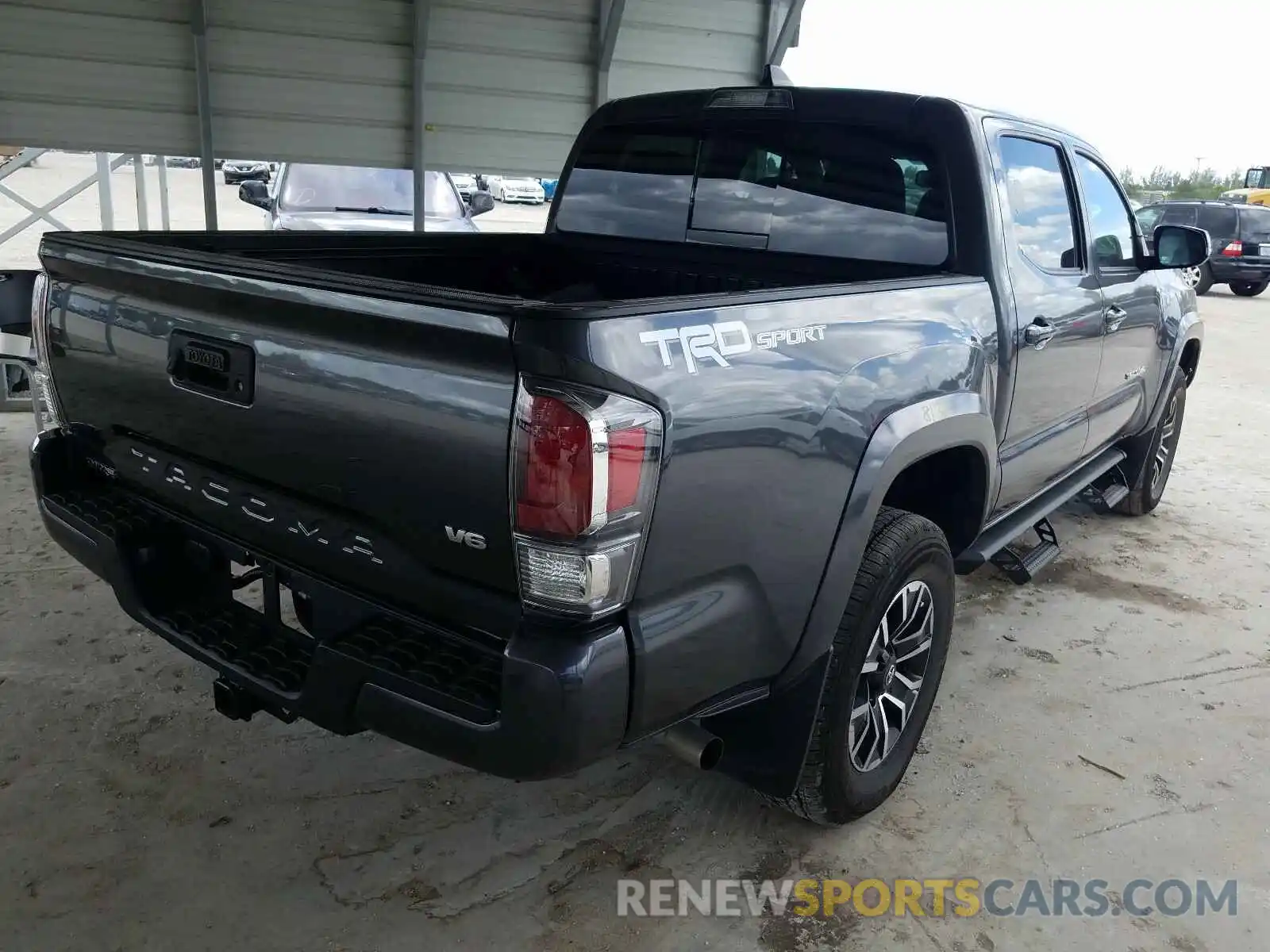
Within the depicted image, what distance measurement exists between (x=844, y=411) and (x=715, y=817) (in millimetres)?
1288

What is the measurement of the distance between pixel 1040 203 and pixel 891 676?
1782 millimetres

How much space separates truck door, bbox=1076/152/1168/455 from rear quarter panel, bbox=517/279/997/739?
6.24ft

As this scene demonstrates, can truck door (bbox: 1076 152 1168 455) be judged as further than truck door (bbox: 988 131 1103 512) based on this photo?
Yes

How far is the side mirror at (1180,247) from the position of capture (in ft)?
14.2

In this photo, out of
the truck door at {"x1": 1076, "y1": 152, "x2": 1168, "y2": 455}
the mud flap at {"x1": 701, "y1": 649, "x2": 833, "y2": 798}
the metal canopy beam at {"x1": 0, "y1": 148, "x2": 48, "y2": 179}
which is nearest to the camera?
the mud flap at {"x1": 701, "y1": 649, "x2": 833, "y2": 798}

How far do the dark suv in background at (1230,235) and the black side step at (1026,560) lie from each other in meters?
16.2

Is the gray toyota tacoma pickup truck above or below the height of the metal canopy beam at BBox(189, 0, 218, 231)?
below

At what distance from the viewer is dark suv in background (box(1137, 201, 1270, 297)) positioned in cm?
1834

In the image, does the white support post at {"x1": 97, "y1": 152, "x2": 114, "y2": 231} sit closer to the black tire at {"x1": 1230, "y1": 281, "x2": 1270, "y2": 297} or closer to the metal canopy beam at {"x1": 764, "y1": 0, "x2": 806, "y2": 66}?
the metal canopy beam at {"x1": 764, "y1": 0, "x2": 806, "y2": 66}

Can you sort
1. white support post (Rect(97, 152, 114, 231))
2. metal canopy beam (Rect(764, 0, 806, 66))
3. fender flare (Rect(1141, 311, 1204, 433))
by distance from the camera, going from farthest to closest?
white support post (Rect(97, 152, 114, 231)) → metal canopy beam (Rect(764, 0, 806, 66)) → fender flare (Rect(1141, 311, 1204, 433))

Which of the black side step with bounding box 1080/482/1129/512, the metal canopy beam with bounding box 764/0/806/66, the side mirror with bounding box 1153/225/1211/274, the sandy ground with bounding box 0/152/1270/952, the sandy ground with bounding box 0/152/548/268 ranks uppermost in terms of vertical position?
the metal canopy beam with bounding box 764/0/806/66

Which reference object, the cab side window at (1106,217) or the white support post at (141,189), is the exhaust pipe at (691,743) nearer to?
the cab side window at (1106,217)

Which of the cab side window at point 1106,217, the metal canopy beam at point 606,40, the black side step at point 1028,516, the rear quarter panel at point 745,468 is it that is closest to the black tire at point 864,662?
the rear quarter panel at point 745,468

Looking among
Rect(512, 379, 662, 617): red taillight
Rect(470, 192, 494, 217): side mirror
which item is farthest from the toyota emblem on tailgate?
Rect(470, 192, 494, 217): side mirror
